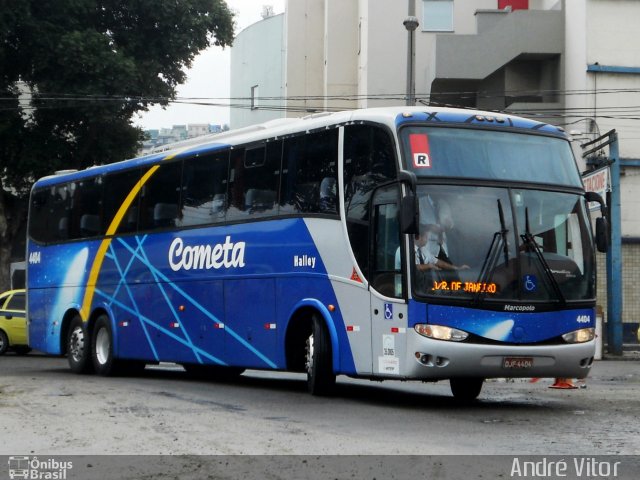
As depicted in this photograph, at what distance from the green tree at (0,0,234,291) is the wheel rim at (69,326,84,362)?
12872mm

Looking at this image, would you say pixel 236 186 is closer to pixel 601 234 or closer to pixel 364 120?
pixel 364 120

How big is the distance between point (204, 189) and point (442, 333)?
6.20 metres

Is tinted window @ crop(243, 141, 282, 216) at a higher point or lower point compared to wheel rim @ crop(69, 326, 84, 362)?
→ higher

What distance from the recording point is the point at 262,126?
17516mm

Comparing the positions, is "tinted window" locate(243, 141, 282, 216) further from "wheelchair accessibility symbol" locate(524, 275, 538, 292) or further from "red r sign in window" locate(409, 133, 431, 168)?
"wheelchair accessibility symbol" locate(524, 275, 538, 292)

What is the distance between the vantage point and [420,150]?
1389cm

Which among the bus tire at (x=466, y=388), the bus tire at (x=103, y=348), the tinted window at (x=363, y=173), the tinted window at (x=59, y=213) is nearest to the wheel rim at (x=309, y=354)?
the tinted window at (x=363, y=173)

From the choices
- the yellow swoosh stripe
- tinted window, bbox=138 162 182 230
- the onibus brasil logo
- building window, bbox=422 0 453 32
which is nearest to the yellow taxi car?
the yellow swoosh stripe

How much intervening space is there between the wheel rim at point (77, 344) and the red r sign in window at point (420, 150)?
1014cm

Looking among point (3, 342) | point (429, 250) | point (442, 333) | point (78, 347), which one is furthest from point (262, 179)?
point (3, 342)

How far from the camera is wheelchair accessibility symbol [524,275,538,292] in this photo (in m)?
13.7

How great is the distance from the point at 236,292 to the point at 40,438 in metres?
6.87

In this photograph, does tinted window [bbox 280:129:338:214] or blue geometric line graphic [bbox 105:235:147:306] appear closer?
tinted window [bbox 280:129:338:214]

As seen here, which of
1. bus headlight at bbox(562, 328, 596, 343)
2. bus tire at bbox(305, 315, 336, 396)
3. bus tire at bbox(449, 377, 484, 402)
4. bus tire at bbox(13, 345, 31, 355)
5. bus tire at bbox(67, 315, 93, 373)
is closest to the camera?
bus headlight at bbox(562, 328, 596, 343)
